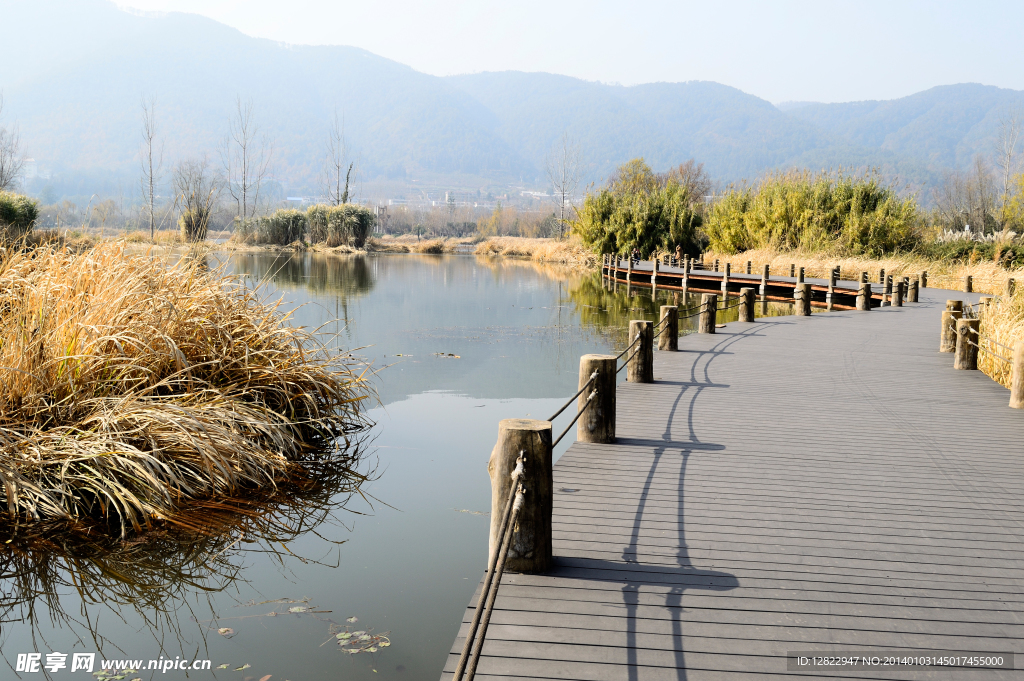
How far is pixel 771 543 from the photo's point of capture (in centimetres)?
380

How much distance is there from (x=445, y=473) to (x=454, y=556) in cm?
183

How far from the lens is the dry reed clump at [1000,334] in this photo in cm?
880

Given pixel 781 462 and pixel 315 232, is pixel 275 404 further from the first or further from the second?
pixel 315 232

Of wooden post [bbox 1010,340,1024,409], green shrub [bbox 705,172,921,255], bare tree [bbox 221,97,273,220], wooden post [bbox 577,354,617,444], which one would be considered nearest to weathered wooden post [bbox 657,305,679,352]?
wooden post [bbox 1010,340,1024,409]

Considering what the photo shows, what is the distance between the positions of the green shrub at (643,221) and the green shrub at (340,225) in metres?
17.5

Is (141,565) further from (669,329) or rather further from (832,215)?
(832,215)

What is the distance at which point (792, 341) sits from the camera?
12094mm

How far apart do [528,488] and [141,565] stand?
284 cm

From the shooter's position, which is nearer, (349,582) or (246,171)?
(349,582)

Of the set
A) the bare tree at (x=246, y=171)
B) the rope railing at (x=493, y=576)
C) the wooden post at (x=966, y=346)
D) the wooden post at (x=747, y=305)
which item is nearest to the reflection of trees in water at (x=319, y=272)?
the bare tree at (x=246, y=171)

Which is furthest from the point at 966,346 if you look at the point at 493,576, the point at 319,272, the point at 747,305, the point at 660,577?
the point at 319,272

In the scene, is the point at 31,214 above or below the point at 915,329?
above

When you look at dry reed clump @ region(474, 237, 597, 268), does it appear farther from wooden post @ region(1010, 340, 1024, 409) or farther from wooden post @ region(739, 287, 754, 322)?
wooden post @ region(1010, 340, 1024, 409)

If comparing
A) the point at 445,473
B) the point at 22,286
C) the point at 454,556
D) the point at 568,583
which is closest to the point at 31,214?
the point at 22,286
